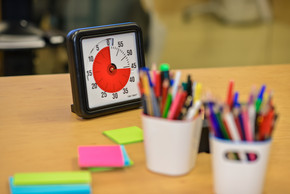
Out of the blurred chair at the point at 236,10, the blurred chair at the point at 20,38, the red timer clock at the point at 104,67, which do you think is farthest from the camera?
the blurred chair at the point at 236,10

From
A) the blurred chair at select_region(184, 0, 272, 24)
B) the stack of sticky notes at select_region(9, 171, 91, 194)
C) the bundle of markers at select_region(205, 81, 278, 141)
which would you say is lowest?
the stack of sticky notes at select_region(9, 171, 91, 194)

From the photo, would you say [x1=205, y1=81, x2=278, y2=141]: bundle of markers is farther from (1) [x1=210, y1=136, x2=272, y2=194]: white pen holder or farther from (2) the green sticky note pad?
(2) the green sticky note pad

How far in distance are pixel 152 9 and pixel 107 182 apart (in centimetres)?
359

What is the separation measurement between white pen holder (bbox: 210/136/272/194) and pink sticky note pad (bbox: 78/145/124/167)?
0.62 feet

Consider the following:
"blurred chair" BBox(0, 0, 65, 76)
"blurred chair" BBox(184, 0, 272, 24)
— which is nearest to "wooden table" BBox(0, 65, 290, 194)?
"blurred chair" BBox(0, 0, 65, 76)

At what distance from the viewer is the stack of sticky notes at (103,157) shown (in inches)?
35.9

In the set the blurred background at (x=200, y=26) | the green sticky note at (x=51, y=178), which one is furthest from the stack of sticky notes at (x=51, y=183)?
the blurred background at (x=200, y=26)

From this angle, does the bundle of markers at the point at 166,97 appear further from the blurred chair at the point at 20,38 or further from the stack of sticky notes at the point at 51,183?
the blurred chair at the point at 20,38

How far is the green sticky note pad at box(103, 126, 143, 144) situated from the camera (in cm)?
105

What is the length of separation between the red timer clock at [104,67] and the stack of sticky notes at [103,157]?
0.20 m

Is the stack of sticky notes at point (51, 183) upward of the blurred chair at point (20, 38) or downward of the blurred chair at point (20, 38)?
downward

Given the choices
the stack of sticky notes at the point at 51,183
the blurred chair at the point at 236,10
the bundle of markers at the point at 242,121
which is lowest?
the stack of sticky notes at the point at 51,183

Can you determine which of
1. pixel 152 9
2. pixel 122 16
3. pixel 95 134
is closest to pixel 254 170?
pixel 95 134

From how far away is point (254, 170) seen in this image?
793mm
